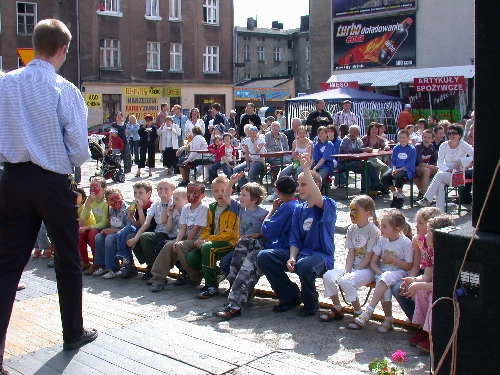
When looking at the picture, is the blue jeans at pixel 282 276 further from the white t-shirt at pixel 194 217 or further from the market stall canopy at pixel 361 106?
the market stall canopy at pixel 361 106

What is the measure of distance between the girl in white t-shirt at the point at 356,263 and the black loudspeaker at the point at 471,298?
2.40 m

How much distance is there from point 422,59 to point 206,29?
15.0 meters

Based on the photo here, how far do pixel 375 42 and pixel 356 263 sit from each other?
111 feet

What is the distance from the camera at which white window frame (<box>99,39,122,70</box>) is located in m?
39.2

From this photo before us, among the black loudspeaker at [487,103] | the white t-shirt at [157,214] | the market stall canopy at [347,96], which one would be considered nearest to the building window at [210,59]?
the market stall canopy at [347,96]

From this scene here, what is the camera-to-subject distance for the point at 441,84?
26.0 m

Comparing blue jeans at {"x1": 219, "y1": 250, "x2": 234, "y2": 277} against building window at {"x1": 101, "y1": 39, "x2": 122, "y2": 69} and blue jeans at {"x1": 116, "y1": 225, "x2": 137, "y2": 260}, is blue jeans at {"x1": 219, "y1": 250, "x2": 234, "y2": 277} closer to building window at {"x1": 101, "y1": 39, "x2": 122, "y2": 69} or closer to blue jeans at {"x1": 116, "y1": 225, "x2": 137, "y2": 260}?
blue jeans at {"x1": 116, "y1": 225, "x2": 137, "y2": 260}

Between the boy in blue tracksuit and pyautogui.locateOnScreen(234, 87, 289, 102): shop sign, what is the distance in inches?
1428

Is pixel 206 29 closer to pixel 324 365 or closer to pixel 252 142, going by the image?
pixel 252 142

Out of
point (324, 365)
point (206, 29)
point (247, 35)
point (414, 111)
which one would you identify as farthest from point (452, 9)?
point (247, 35)

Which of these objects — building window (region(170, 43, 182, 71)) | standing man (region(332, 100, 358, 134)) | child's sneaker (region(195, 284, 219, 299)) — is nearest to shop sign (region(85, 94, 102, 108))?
building window (region(170, 43, 182, 71))

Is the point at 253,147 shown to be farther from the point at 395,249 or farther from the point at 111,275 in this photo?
the point at 395,249

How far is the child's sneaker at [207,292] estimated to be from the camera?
261 inches

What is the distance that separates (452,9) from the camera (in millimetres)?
34594
